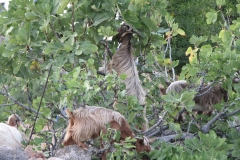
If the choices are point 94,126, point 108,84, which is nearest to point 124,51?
point 108,84

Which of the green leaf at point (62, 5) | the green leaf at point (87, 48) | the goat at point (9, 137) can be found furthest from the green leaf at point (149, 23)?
the goat at point (9, 137)

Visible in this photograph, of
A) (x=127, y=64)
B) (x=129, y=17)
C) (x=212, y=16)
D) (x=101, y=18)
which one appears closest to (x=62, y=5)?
(x=101, y=18)

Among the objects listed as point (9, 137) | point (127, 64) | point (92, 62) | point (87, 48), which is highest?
point (87, 48)

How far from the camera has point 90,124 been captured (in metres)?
2.93

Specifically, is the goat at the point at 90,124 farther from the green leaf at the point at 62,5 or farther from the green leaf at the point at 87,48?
the green leaf at the point at 62,5

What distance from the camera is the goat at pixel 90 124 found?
2914 mm

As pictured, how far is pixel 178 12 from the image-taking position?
10789mm

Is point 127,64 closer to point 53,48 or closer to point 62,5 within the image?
point 53,48

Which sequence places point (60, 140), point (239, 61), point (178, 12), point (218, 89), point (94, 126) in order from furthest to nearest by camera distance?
1. point (178, 12)
2. point (218, 89)
3. point (60, 140)
4. point (239, 61)
5. point (94, 126)

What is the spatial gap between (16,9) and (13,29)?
17cm

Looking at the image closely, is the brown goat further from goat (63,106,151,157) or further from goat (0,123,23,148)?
goat (0,123,23,148)

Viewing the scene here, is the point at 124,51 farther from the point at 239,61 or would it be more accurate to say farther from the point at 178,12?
the point at 178,12

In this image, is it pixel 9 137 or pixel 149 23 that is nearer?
pixel 9 137

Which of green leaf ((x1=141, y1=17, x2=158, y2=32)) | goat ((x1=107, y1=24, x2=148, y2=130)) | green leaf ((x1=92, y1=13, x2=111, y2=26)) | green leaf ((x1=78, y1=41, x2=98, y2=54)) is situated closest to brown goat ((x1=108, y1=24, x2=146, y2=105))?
goat ((x1=107, y1=24, x2=148, y2=130))
